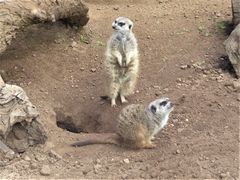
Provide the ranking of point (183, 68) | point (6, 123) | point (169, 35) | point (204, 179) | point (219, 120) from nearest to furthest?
1. point (204, 179)
2. point (6, 123)
3. point (219, 120)
4. point (183, 68)
5. point (169, 35)

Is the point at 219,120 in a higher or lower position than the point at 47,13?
lower

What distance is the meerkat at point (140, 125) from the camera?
385 centimetres

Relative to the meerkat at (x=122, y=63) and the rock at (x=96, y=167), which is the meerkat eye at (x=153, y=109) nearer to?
the rock at (x=96, y=167)

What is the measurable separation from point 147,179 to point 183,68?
5.21 ft

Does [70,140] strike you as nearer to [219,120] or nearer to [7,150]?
[7,150]

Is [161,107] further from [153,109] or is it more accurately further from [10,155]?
[10,155]

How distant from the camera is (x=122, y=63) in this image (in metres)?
4.62

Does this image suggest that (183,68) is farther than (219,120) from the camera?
Yes

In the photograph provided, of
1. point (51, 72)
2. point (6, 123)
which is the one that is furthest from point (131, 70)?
point (6, 123)

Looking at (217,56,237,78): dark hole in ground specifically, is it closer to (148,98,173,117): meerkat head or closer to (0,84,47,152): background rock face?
(148,98,173,117): meerkat head

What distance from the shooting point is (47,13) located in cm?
473

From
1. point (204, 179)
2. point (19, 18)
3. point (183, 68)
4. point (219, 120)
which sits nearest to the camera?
point (204, 179)

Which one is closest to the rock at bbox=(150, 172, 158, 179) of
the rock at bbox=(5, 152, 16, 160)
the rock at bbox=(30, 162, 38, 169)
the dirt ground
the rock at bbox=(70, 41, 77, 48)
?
the dirt ground

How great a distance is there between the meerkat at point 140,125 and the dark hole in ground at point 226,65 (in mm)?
943
